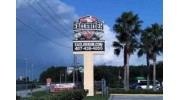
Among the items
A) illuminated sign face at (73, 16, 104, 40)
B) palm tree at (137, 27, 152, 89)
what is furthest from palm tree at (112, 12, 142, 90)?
illuminated sign face at (73, 16, 104, 40)

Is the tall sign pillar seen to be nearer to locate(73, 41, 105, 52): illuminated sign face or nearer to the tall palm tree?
locate(73, 41, 105, 52): illuminated sign face

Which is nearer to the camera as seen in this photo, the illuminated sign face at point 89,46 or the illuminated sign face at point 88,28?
the illuminated sign face at point 89,46

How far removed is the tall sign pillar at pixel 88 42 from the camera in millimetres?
36406

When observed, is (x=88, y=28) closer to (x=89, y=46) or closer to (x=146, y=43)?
(x=89, y=46)

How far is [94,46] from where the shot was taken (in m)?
36.5

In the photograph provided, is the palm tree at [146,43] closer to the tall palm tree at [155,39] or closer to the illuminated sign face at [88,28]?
the tall palm tree at [155,39]

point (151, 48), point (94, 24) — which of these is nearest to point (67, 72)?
point (151, 48)

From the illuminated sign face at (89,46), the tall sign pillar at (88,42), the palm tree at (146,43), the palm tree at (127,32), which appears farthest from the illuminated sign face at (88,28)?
the palm tree at (146,43)

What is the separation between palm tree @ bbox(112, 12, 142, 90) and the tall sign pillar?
8492mm

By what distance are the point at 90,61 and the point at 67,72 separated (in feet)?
140

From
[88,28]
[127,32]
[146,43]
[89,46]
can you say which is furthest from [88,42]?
[146,43]

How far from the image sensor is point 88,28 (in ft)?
122

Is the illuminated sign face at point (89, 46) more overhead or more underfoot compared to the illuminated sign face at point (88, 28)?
more underfoot
